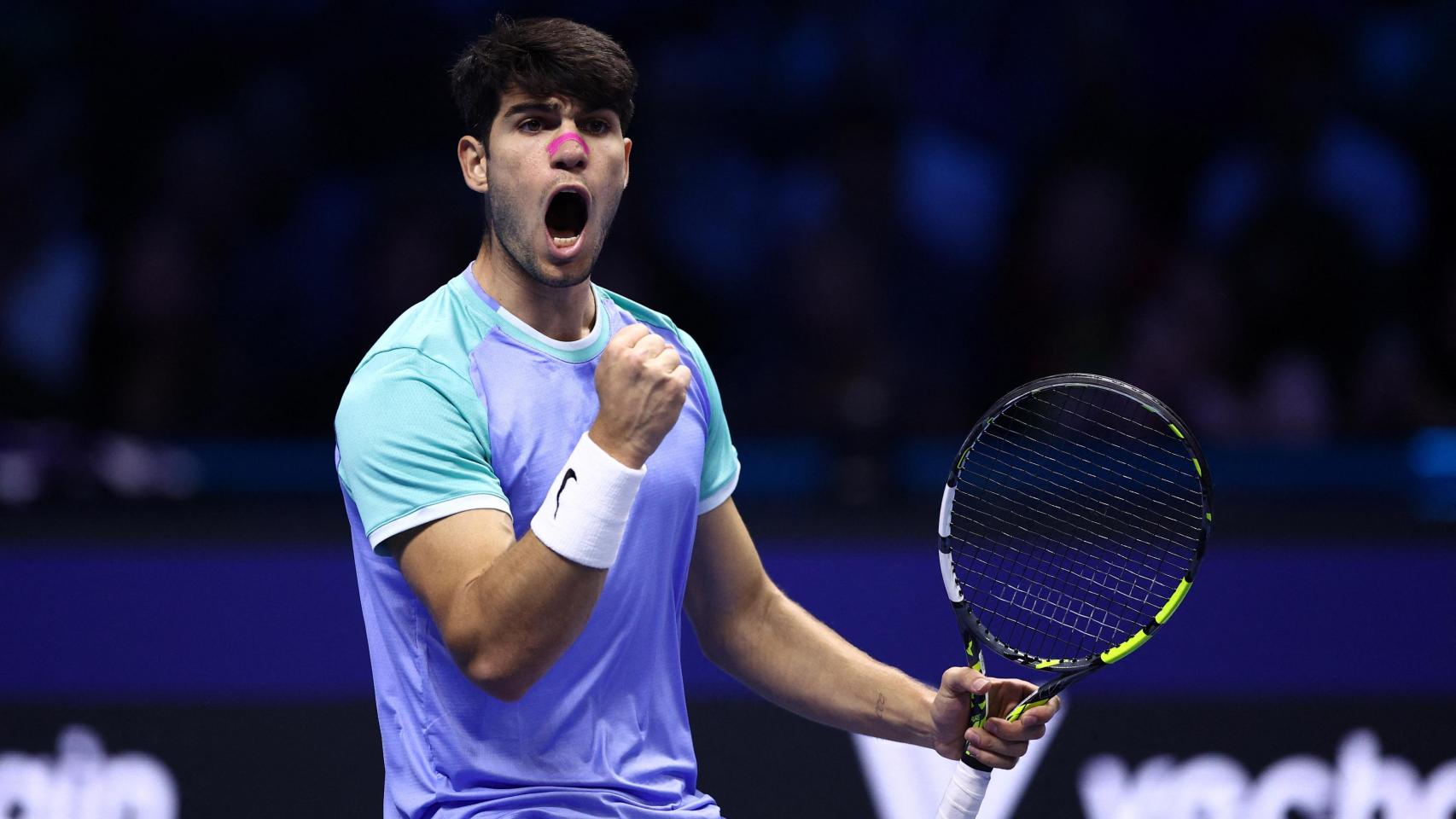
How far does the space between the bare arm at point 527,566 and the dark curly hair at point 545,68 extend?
46 cm

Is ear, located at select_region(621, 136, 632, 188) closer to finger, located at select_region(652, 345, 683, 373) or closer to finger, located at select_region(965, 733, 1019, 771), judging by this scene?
finger, located at select_region(652, 345, 683, 373)

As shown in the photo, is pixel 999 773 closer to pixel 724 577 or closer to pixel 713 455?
pixel 724 577

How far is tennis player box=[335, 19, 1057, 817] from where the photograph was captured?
258 cm

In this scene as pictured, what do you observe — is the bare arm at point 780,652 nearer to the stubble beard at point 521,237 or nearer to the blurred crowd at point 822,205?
the stubble beard at point 521,237

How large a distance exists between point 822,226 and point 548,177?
408 cm

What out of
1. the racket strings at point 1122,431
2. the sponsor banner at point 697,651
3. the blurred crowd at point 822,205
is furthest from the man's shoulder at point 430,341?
the blurred crowd at point 822,205

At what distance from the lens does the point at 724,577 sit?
3271 mm

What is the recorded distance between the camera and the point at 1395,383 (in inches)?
259

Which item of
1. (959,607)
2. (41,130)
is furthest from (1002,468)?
(41,130)

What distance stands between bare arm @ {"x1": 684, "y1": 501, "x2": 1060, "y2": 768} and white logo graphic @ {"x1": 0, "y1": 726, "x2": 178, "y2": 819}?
209 centimetres

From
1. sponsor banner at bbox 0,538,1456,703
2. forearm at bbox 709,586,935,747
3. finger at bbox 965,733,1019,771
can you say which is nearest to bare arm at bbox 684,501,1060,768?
forearm at bbox 709,586,935,747

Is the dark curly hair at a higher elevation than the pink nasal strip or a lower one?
higher

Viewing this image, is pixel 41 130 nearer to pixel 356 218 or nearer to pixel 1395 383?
pixel 356 218

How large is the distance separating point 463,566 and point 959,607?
1.04 m
